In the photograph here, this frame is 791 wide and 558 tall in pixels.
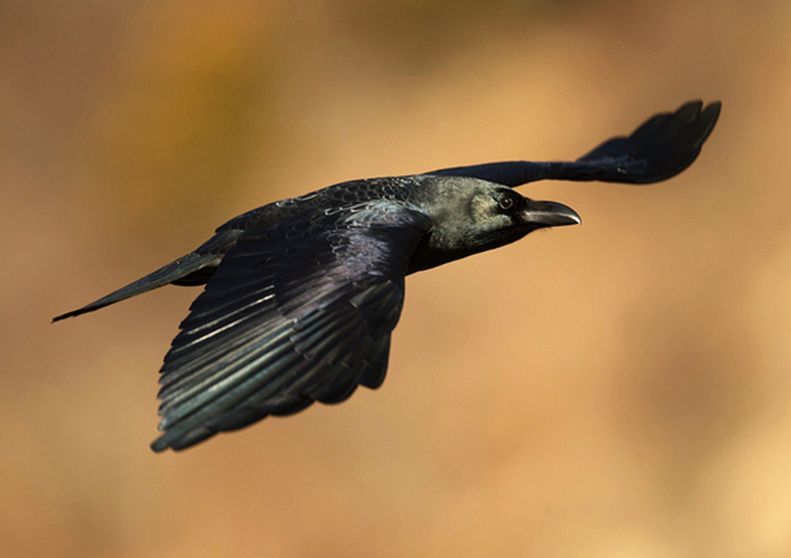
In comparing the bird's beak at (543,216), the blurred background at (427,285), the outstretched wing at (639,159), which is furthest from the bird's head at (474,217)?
the blurred background at (427,285)

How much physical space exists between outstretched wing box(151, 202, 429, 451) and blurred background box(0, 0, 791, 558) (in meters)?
8.66

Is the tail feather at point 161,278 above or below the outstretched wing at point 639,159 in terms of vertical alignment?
below

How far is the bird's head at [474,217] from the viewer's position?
950cm

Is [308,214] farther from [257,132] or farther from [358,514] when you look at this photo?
[257,132]

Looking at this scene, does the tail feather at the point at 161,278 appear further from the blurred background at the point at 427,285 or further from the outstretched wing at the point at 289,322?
the blurred background at the point at 427,285

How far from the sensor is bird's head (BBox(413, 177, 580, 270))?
374 inches

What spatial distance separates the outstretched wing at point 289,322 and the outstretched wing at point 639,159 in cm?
203

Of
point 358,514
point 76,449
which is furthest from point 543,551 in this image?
point 76,449

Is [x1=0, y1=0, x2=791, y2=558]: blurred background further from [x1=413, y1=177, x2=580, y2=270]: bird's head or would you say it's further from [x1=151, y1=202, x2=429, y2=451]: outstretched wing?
[x1=151, y1=202, x2=429, y2=451]: outstretched wing

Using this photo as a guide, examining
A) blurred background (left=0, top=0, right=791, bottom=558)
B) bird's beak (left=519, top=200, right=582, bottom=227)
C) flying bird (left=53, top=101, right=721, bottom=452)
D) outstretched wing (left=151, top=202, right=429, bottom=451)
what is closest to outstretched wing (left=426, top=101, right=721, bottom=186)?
flying bird (left=53, top=101, right=721, bottom=452)

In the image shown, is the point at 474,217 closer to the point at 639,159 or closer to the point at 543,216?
the point at 543,216

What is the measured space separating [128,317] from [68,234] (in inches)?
82.5

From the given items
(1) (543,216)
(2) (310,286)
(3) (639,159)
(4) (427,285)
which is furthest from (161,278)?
(4) (427,285)

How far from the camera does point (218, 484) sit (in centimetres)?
1759
